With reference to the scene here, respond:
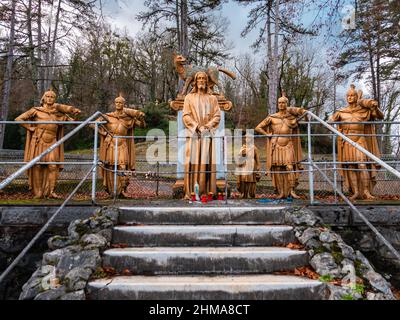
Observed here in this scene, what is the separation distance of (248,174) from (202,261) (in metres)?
5.55

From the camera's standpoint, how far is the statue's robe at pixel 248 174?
9.22m

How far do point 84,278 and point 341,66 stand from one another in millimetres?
17589

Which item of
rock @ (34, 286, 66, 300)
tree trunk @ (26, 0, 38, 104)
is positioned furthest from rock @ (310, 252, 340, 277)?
tree trunk @ (26, 0, 38, 104)

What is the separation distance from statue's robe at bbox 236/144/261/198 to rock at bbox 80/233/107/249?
17.9 ft

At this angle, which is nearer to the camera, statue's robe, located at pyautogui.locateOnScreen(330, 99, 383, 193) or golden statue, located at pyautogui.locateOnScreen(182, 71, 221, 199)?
golden statue, located at pyautogui.locateOnScreen(182, 71, 221, 199)

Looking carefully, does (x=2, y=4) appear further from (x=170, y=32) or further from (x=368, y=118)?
(x=368, y=118)

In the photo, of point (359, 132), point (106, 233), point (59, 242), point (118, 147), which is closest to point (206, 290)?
point (106, 233)

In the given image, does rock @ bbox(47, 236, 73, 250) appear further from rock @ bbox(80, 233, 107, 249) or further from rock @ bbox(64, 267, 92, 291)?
rock @ bbox(64, 267, 92, 291)

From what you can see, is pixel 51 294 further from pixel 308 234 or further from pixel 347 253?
pixel 347 253

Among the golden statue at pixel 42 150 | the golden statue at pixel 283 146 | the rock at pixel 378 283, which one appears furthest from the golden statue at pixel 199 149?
the rock at pixel 378 283

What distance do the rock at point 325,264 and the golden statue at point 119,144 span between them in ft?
17.4

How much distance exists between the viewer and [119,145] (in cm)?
815

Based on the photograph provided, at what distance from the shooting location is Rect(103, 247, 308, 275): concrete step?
3750mm

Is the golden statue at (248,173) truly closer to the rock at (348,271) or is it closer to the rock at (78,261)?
the rock at (348,271)
